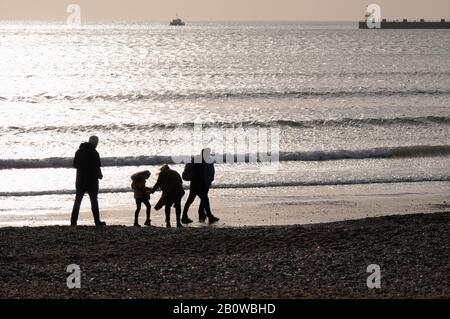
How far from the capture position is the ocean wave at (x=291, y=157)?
29219 millimetres

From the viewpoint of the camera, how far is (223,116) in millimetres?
47281

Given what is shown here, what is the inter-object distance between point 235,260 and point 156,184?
4.29 meters

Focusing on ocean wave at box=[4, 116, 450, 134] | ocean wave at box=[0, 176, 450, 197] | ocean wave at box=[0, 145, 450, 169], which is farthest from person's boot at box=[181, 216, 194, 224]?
ocean wave at box=[4, 116, 450, 134]

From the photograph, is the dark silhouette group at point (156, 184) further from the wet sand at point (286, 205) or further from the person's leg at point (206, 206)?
the wet sand at point (286, 205)

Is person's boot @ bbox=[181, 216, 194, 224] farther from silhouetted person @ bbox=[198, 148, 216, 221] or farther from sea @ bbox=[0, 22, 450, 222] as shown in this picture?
sea @ bbox=[0, 22, 450, 222]

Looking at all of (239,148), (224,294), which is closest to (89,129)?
(239,148)

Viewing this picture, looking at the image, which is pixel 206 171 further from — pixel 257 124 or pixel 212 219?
pixel 257 124

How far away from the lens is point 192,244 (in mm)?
14883

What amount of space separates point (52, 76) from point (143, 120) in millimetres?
32575

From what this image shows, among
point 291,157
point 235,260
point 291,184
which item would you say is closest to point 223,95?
point 291,157

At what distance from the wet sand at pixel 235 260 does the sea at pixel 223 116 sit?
4.71 m
